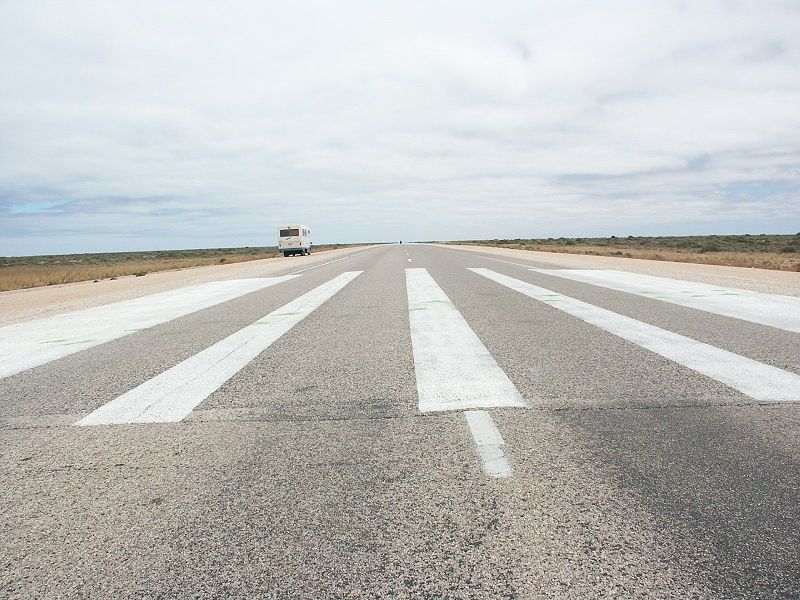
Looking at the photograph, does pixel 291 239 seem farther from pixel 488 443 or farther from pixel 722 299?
Result: pixel 488 443

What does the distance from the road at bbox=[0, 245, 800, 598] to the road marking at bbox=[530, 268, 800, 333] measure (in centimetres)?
148

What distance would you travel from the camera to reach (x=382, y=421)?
304 centimetres

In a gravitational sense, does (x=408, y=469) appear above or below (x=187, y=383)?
below

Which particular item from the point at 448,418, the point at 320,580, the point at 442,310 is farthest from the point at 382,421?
the point at 442,310

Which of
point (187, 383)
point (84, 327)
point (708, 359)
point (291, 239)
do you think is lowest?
point (708, 359)

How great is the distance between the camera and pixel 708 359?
4.33 metres

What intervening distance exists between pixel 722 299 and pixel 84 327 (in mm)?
9216

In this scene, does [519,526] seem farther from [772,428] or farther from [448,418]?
[772,428]

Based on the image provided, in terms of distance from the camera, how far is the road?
5.55 feet

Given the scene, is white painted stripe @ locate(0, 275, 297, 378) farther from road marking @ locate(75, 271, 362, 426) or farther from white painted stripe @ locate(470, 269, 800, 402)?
white painted stripe @ locate(470, 269, 800, 402)

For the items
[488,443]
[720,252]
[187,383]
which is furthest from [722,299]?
[720,252]

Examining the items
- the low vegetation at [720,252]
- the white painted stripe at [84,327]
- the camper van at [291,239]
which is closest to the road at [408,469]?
the white painted stripe at [84,327]

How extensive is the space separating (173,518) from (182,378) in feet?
7.36

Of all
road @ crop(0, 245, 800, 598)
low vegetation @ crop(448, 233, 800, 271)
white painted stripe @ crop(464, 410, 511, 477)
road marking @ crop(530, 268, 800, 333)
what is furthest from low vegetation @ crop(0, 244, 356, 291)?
low vegetation @ crop(448, 233, 800, 271)
